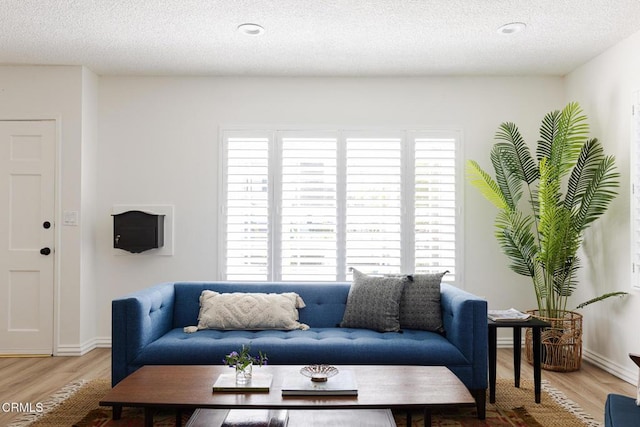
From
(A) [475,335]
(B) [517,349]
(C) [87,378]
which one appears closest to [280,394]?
(A) [475,335]

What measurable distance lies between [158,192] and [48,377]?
1.85m

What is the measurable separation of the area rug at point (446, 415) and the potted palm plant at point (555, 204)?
32.3 inches

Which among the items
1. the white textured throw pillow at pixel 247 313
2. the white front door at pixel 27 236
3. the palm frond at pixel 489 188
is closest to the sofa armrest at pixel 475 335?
the white textured throw pillow at pixel 247 313

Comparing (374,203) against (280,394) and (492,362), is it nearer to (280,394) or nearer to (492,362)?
(492,362)

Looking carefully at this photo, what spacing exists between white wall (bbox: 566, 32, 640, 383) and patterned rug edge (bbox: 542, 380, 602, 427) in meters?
0.67

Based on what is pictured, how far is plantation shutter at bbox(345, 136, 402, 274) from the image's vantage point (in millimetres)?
5012

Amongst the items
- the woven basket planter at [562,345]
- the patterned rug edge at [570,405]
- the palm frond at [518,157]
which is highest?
A: the palm frond at [518,157]

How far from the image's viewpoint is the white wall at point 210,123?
200 inches

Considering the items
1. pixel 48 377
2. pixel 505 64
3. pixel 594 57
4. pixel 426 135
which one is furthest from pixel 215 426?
pixel 594 57

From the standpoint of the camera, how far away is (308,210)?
5.04 metres

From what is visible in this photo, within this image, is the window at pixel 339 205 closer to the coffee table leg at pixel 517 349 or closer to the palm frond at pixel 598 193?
→ the palm frond at pixel 598 193

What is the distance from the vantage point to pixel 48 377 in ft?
13.3

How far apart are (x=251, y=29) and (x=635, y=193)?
3011 mm

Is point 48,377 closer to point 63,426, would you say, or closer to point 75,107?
point 63,426
